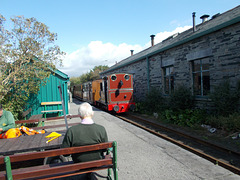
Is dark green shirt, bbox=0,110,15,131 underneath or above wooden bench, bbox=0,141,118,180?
above

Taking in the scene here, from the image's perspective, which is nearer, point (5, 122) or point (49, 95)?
point (5, 122)

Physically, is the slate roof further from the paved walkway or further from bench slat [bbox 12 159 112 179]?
bench slat [bbox 12 159 112 179]

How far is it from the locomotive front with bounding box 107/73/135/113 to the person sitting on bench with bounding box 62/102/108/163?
908cm

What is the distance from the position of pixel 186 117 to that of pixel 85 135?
24.0 feet

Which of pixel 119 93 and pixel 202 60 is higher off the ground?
pixel 202 60

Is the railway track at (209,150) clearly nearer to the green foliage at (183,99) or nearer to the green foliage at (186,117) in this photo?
the green foliage at (186,117)

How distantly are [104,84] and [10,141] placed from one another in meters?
9.49

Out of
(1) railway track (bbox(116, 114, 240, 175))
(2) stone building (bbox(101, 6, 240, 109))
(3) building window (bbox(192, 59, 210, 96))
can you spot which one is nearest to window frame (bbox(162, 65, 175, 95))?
(2) stone building (bbox(101, 6, 240, 109))

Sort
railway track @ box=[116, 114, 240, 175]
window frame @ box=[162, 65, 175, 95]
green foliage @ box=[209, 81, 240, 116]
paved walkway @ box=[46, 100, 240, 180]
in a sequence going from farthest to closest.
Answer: window frame @ box=[162, 65, 175, 95] → green foliage @ box=[209, 81, 240, 116] → railway track @ box=[116, 114, 240, 175] → paved walkway @ box=[46, 100, 240, 180]

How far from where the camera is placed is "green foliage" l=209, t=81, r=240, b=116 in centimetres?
699

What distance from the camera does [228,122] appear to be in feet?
21.5

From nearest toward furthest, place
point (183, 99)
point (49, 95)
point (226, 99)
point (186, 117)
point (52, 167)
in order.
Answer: point (52, 167)
point (226, 99)
point (186, 117)
point (183, 99)
point (49, 95)

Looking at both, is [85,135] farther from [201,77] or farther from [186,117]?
[201,77]

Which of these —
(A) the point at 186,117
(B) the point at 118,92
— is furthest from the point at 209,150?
(B) the point at 118,92
